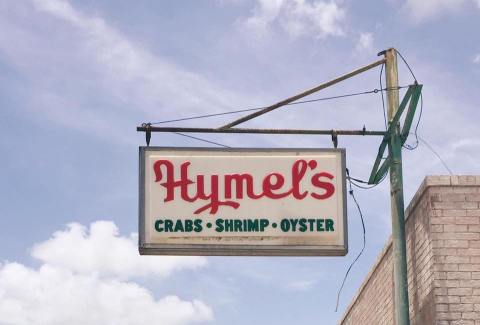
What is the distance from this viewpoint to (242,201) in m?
12.1

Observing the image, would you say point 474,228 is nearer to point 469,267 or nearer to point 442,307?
point 469,267

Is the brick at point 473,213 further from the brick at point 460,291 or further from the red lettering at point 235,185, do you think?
the red lettering at point 235,185

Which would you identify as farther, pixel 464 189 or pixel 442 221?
pixel 464 189

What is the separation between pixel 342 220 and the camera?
12.0m

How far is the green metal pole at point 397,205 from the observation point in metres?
11.3

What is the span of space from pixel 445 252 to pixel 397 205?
0.88 m

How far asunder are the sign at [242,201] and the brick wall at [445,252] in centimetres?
105

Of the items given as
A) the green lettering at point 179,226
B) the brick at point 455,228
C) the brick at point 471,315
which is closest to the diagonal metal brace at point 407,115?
the brick at point 455,228

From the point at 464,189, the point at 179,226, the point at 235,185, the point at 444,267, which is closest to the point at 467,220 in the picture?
the point at 464,189

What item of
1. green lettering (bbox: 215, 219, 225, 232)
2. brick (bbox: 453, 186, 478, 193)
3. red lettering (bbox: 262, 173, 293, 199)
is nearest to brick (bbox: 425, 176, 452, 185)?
brick (bbox: 453, 186, 478, 193)

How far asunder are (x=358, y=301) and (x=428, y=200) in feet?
20.1

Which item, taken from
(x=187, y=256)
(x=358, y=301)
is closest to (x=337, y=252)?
(x=187, y=256)

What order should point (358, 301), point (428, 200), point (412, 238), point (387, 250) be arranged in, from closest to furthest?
point (428, 200) → point (412, 238) → point (387, 250) → point (358, 301)

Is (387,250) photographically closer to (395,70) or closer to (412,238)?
(412,238)
